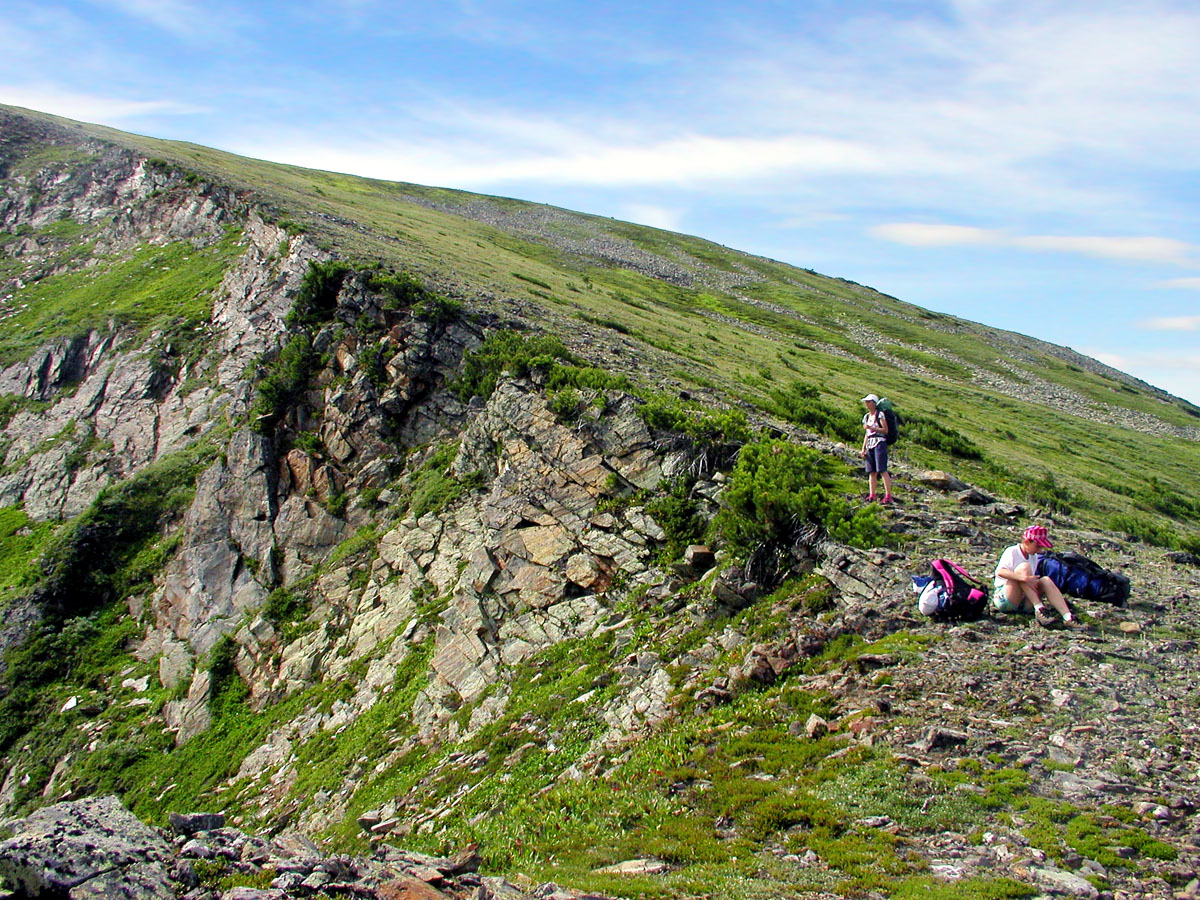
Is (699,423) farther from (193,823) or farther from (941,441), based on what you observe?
(941,441)

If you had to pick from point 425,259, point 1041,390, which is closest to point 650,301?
A: point 425,259

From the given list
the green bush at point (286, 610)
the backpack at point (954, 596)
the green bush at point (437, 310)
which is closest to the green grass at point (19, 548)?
the green bush at point (286, 610)

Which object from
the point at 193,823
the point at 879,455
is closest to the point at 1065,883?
the point at 193,823

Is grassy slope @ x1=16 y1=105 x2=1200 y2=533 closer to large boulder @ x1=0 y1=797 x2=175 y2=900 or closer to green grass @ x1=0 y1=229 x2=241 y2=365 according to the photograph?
green grass @ x1=0 y1=229 x2=241 y2=365

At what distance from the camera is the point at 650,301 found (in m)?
54.9

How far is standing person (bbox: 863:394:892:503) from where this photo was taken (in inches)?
577

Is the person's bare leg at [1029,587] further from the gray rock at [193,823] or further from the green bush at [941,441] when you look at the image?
the green bush at [941,441]

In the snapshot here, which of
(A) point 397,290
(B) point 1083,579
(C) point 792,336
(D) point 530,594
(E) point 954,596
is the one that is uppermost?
(C) point 792,336

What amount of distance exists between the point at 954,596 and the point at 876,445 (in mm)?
4608

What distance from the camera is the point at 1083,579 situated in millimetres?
10945

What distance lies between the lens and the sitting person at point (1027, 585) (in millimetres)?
10531

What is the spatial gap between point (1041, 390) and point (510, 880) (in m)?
66.6

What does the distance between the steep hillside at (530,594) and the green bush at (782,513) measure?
0.32ft

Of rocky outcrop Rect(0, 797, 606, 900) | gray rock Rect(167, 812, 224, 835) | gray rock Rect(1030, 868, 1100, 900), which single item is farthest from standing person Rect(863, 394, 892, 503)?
gray rock Rect(167, 812, 224, 835)
